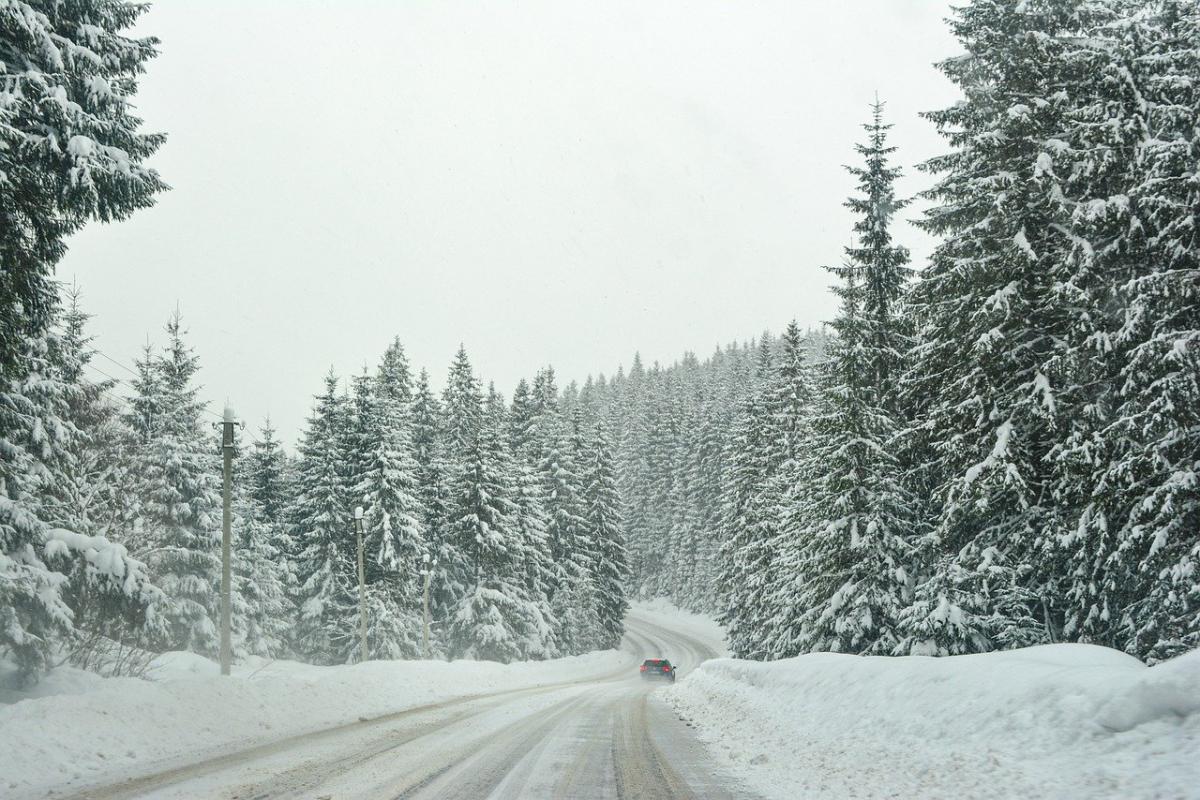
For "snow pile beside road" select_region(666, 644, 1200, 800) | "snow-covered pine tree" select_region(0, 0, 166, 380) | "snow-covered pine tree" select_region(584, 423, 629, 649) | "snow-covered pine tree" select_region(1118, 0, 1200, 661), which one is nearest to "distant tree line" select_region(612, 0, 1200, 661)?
"snow-covered pine tree" select_region(1118, 0, 1200, 661)

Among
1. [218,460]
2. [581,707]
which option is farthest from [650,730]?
[218,460]

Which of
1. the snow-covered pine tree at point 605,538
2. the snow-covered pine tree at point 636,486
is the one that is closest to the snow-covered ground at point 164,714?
the snow-covered pine tree at point 605,538

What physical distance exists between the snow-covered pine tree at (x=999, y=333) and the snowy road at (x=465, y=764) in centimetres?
752

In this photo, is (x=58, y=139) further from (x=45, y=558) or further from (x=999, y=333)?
(x=999, y=333)

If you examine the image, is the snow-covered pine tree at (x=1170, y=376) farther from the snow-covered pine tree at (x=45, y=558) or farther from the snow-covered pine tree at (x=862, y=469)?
the snow-covered pine tree at (x=45, y=558)

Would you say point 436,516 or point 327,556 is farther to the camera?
point 436,516

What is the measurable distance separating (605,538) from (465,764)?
4883 centimetres

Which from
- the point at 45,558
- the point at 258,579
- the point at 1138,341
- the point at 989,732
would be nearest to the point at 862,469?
the point at 1138,341

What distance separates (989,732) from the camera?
22.5ft

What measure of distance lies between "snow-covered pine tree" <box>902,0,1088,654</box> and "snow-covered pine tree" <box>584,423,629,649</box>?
1600 inches

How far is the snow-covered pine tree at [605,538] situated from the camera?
57438 mm

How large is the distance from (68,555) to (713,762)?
12285mm

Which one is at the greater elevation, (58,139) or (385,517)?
(58,139)

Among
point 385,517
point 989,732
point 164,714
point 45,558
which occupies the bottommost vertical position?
point 164,714
